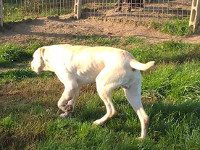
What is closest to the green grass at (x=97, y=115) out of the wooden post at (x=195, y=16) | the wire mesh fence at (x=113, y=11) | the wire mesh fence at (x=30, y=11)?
the wooden post at (x=195, y=16)

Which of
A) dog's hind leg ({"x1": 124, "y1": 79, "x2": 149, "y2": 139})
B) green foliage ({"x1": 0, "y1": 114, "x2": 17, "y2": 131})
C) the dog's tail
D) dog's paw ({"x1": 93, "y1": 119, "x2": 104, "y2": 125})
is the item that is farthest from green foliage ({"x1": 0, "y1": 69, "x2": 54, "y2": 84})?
the dog's tail

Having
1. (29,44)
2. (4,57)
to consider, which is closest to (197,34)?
(29,44)

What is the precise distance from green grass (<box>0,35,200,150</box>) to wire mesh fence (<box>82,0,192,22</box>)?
479 cm

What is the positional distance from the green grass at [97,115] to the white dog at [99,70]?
0.28 m

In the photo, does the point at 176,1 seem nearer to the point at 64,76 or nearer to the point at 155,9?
the point at 155,9

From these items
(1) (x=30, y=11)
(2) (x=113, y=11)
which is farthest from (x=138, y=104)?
(1) (x=30, y=11)

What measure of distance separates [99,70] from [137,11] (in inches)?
343

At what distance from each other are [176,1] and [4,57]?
893cm

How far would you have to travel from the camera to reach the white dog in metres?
4.56

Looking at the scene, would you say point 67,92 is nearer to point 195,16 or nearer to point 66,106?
point 66,106

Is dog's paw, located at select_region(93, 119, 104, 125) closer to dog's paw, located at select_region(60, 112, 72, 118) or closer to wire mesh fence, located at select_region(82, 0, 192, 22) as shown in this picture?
dog's paw, located at select_region(60, 112, 72, 118)

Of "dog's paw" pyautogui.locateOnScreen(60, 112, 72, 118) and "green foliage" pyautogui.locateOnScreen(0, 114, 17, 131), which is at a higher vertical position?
"green foliage" pyautogui.locateOnScreen(0, 114, 17, 131)

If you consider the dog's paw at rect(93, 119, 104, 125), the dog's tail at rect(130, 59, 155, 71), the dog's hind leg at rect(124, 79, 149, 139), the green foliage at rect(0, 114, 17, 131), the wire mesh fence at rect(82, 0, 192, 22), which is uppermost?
the wire mesh fence at rect(82, 0, 192, 22)

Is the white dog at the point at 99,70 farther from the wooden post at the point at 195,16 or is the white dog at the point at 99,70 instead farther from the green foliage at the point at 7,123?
the wooden post at the point at 195,16
